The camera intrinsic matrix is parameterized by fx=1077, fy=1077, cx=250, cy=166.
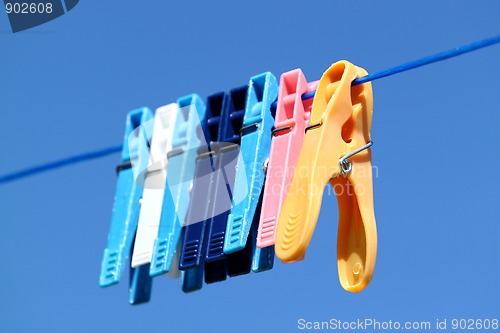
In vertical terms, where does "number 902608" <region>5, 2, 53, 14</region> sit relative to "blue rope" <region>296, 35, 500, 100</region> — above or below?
above

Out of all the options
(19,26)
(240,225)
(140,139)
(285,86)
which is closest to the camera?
(240,225)

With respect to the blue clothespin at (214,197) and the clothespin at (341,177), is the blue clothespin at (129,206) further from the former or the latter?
the clothespin at (341,177)

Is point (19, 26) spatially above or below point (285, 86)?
above

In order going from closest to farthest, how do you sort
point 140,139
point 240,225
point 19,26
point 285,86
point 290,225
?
point 290,225
point 240,225
point 285,86
point 140,139
point 19,26

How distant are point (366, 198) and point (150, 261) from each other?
2.80 feet

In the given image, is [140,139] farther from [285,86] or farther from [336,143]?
[336,143]

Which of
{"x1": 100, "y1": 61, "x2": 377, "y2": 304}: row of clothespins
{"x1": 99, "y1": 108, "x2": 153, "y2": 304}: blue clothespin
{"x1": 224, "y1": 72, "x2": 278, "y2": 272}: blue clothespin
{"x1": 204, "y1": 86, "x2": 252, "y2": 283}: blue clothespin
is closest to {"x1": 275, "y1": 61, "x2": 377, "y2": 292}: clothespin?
{"x1": 100, "y1": 61, "x2": 377, "y2": 304}: row of clothespins

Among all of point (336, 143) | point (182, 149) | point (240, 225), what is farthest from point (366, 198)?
point (182, 149)

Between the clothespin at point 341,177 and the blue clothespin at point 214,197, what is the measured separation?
37 cm

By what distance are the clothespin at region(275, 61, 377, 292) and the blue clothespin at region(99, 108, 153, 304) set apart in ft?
2.85

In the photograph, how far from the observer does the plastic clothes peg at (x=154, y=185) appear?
3988 millimetres

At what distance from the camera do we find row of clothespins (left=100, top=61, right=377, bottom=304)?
11.6 ft

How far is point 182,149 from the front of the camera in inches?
161

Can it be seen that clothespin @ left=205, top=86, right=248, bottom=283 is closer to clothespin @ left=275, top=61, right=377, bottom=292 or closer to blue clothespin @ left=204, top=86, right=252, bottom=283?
blue clothespin @ left=204, top=86, right=252, bottom=283
